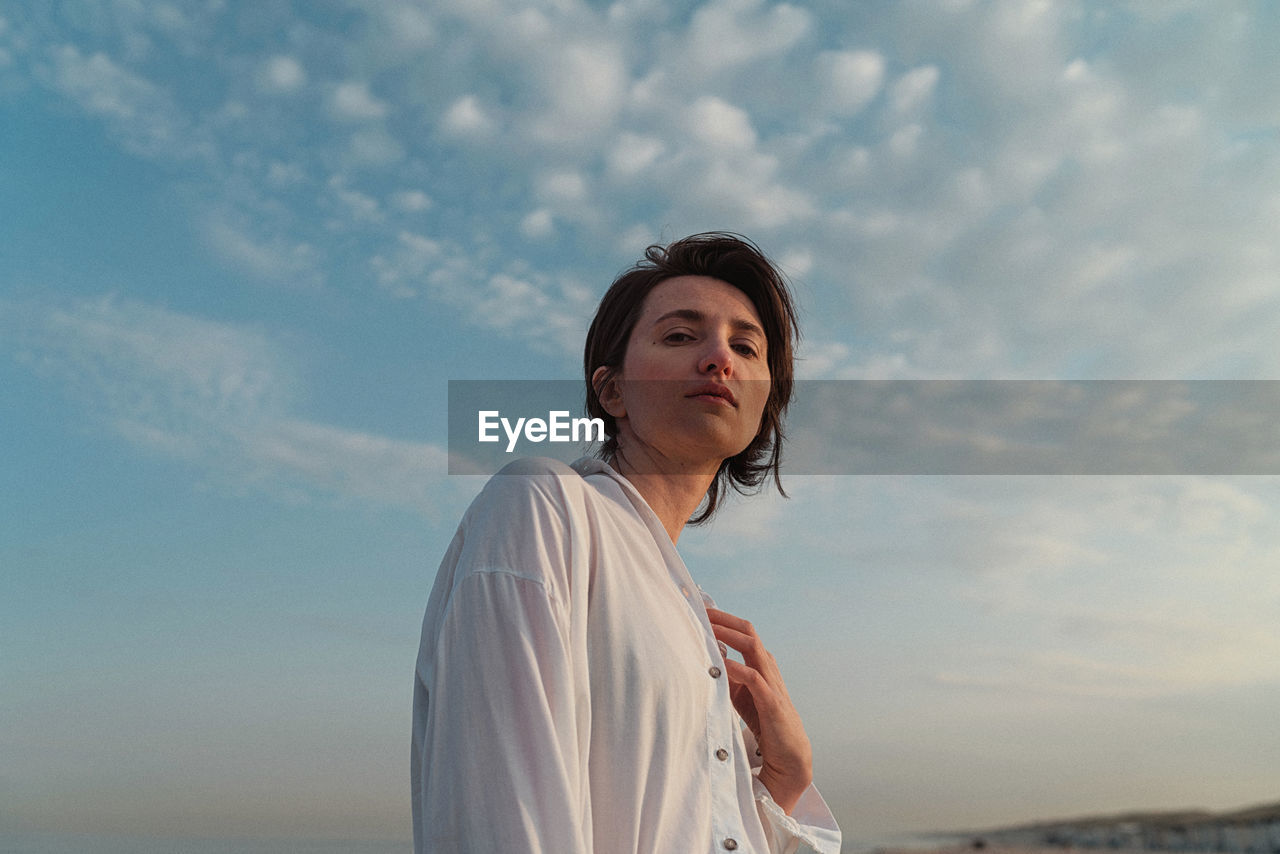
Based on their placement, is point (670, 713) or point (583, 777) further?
point (670, 713)

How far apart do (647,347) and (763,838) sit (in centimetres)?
153

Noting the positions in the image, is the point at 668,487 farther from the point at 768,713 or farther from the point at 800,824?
the point at 800,824

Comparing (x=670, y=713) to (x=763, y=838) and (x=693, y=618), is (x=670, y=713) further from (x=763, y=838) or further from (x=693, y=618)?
(x=763, y=838)

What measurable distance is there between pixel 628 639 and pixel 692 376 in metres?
0.99

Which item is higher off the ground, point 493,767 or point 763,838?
point 493,767

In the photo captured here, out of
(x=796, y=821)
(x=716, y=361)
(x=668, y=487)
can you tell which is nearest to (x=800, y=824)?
(x=796, y=821)

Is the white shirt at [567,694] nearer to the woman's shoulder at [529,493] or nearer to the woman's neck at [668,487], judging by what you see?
the woman's shoulder at [529,493]

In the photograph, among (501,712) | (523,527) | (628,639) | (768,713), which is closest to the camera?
(501,712)

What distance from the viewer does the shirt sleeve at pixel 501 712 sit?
6.51ft

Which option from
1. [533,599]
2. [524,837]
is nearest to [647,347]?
[533,599]

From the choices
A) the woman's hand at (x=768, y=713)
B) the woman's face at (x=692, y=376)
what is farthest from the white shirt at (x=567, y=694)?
the woman's face at (x=692, y=376)

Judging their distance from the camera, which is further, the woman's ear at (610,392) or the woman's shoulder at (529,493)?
the woman's ear at (610,392)

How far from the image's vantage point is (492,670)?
2125 millimetres

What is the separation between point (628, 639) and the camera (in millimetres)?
2488
